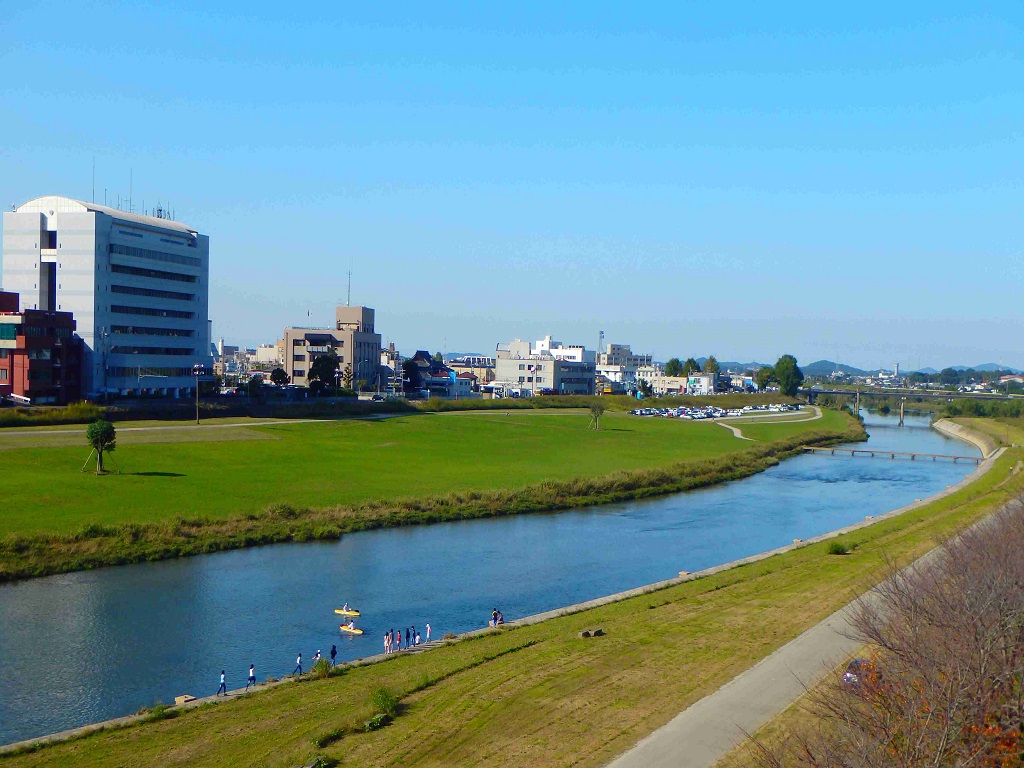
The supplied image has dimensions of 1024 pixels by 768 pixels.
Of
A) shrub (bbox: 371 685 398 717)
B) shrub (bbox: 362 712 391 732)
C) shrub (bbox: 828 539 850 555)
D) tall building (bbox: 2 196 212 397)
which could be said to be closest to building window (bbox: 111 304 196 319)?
tall building (bbox: 2 196 212 397)

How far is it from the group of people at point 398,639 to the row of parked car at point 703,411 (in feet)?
222

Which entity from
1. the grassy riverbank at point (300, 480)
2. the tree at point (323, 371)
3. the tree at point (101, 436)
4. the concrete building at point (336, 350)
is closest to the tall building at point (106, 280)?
the grassy riverbank at point (300, 480)

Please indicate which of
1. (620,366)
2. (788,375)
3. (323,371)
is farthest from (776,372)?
(323,371)

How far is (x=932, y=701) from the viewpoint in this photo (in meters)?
7.79

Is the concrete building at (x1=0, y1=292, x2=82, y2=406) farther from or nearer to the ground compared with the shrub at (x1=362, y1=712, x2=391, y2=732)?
farther from the ground

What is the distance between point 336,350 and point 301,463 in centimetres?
4585

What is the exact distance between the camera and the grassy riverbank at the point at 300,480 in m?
24.7

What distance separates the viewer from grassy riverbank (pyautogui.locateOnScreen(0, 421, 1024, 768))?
36.6ft

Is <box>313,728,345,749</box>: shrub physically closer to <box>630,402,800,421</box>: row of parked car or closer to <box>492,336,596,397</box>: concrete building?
<box>630,402,800,421</box>: row of parked car

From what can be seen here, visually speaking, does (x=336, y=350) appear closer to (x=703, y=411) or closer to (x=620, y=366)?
(x=703, y=411)

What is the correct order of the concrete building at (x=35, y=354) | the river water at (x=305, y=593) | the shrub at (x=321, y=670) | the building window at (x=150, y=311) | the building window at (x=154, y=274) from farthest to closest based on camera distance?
the building window at (x=154, y=274), the building window at (x=150, y=311), the concrete building at (x=35, y=354), the river water at (x=305, y=593), the shrub at (x=321, y=670)

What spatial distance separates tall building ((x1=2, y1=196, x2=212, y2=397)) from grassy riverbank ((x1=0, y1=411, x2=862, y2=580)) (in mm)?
9888

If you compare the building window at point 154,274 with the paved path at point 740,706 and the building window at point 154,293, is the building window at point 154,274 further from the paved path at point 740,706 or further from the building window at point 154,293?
the paved path at point 740,706

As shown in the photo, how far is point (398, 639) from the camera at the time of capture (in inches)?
698
